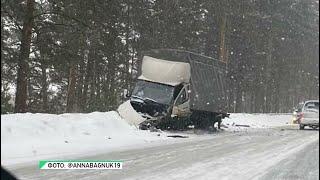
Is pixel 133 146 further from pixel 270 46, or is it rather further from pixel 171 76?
pixel 270 46

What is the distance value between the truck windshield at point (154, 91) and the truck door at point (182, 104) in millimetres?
408

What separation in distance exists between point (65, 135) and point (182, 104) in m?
8.53

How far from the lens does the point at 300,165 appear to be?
11453 millimetres

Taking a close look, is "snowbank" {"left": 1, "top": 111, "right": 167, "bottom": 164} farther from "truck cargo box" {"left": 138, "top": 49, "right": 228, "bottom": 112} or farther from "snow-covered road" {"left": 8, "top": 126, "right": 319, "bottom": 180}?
"truck cargo box" {"left": 138, "top": 49, "right": 228, "bottom": 112}

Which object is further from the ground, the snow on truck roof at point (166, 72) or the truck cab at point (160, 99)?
the snow on truck roof at point (166, 72)

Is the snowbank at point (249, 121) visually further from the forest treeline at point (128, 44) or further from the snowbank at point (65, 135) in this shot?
the snowbank at point (65, 135)

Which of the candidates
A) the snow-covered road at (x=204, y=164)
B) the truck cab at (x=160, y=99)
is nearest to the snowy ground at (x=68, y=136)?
the snow-covered road at (x=204, y=164)

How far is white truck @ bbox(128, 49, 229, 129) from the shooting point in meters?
21.3

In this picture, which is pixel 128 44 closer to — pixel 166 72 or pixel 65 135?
pixel 166 72

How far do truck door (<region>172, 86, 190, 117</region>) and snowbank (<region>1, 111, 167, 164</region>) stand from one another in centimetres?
227

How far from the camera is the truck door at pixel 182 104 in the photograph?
71.7 feet

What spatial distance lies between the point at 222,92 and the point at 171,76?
4.96 meters

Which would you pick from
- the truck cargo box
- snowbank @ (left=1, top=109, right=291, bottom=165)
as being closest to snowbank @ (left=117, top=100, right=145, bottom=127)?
snowbank @ (left=1, top=109, right=291, bottom=165)

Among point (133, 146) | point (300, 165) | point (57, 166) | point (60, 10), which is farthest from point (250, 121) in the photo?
point (57, 166)
